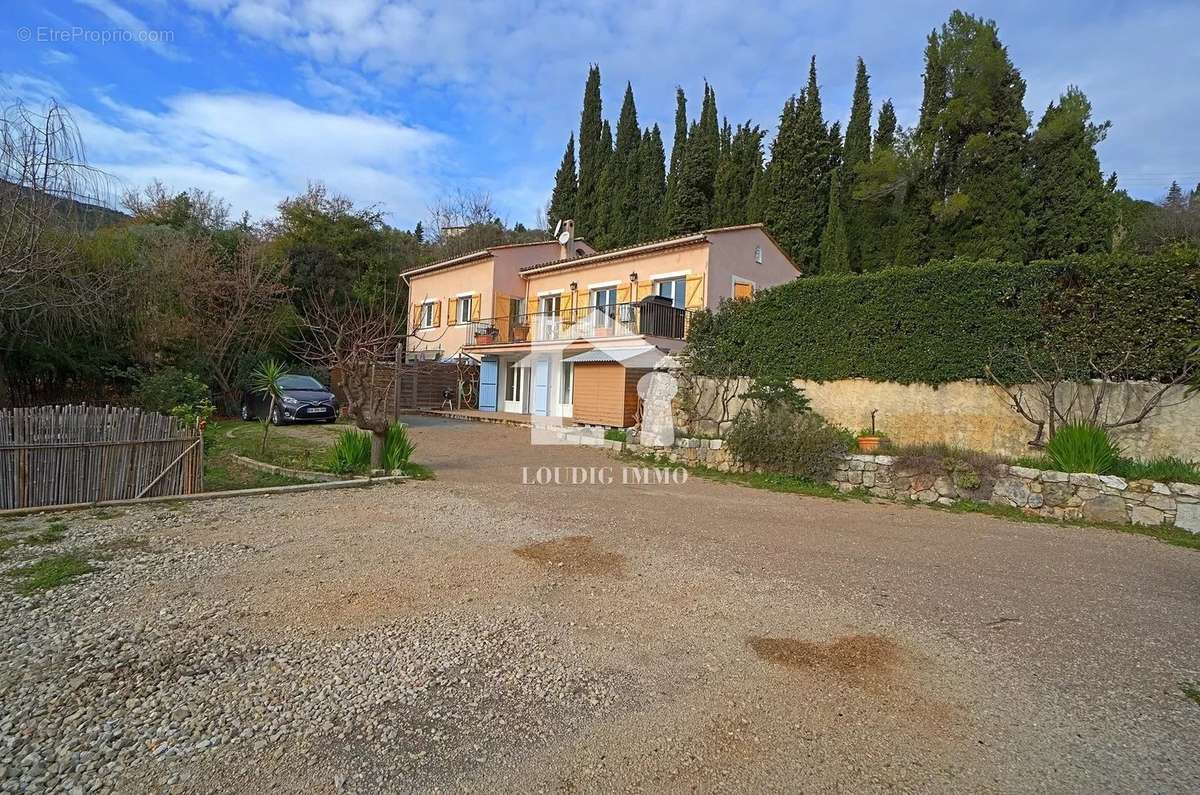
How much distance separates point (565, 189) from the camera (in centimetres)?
4000

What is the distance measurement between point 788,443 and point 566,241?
18479mm

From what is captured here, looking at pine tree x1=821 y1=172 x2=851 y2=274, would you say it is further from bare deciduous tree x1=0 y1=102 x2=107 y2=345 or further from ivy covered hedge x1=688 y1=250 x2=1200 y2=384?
bare deciduous tree x1=0 y1=102 x2=107 y2=345

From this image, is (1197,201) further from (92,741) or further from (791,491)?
(92,741)

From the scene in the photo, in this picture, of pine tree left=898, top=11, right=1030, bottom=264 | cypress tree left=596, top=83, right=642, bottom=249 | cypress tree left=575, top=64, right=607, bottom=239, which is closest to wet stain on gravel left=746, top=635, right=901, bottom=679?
pine tree left=898, top=11, right=1030, bottom=264

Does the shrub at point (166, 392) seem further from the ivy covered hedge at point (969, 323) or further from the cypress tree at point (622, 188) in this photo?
the cypress tree at point (622, 188)

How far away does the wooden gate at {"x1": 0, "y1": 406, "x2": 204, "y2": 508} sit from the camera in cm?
669

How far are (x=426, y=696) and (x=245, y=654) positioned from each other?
1.27 metres

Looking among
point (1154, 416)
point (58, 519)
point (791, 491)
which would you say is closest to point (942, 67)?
point (1154, 416)

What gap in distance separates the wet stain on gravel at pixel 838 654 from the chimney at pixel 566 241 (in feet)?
80.9

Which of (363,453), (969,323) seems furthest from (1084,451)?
(363,453)

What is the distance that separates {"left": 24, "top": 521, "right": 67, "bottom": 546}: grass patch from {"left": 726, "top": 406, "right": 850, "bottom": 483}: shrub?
32.9ft

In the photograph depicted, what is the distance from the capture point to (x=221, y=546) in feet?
18.8

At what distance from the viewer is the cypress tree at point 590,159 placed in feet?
124

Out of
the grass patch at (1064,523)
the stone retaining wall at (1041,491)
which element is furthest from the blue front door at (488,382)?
the grass patch at (1064,523)
